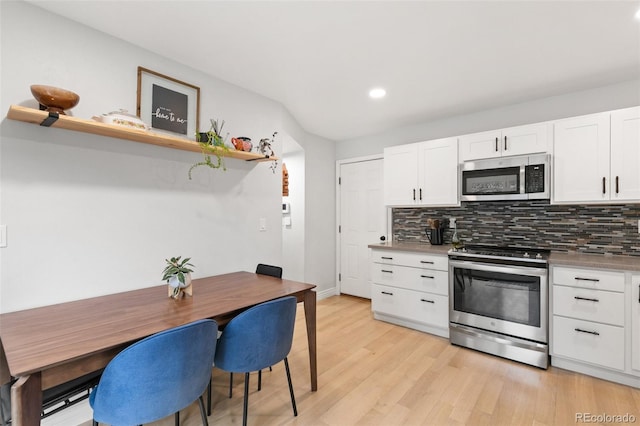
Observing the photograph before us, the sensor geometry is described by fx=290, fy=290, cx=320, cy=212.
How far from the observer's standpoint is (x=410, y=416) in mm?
1868

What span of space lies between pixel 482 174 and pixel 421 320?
1.66 meters

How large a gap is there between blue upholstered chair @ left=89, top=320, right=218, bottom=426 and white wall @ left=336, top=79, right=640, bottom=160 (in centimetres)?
345

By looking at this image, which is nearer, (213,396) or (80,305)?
(80,305)

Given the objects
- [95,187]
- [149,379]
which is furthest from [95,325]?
[95,187]

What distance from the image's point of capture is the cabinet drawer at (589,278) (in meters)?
2.17

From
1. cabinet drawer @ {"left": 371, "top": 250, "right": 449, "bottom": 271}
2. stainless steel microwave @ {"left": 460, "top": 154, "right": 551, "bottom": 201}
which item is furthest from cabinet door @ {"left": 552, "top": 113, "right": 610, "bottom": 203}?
cabinet drawer @ {"left": 371, "top": 250, "right": 449, "bottom": 271}

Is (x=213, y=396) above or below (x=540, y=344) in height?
below

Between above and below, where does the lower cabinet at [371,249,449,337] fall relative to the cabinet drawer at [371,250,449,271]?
below

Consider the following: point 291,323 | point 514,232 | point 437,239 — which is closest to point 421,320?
point 437,239

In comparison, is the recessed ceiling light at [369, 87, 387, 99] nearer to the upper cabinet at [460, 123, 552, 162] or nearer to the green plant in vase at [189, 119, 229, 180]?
the upper cabinet at [460, 123, 552, 162]

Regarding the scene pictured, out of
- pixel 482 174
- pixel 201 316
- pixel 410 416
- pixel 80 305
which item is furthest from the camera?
pixel 482 174

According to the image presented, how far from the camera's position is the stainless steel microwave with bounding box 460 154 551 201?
267cm

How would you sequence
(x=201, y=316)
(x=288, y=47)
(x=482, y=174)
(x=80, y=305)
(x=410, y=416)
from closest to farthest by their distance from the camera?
(x=201, y=316) → (x=80, y=305) → (x=410, y=416) → (x=288, y=47) → (x=482, y=174)

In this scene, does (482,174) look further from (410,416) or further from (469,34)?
(410,416)
